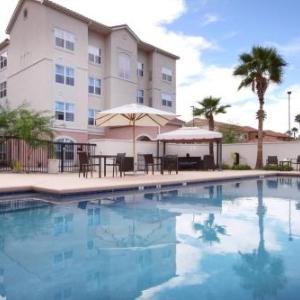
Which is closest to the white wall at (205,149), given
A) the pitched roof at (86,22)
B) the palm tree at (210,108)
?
the palm tree at (210,108)

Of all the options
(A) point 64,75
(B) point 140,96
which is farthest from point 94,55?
(B) point 140,96

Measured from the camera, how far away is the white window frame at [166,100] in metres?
31.4

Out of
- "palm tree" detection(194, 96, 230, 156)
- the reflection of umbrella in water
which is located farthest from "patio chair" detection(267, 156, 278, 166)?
the reflection of umbrella in water

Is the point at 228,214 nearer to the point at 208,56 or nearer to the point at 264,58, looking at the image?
the point at 264,58

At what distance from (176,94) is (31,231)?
93.8ft

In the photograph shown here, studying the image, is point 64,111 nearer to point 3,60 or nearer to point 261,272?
point 3,60

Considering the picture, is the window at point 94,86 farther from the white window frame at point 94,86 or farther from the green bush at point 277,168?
the green bush at point 277,168

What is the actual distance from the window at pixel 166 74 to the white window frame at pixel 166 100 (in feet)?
5.18

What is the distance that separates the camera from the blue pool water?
3447 millimetres

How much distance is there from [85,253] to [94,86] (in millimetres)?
23108

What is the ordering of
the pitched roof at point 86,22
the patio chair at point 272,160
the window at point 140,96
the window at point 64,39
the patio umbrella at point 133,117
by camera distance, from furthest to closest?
the window at point 140,96, the window at point 64,39, the pitched roof at point 86,22, the patio chair at point 272,160, the patio umbrella at point 133,117

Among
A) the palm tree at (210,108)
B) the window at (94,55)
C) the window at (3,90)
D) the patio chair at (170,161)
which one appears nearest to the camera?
the patio chair at (170,161)

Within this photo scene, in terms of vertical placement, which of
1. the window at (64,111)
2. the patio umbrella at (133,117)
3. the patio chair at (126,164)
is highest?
the window at (64,111)

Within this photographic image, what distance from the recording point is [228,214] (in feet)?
24.9
